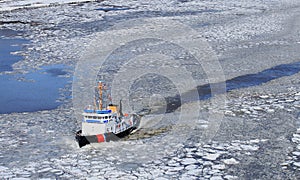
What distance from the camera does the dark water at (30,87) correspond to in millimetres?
9734

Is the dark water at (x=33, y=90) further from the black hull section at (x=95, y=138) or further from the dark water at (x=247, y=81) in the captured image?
the black hull section at (x=95, y=138)

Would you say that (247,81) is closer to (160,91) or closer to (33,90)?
(160,91)

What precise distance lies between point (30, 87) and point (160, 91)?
2.84 metres

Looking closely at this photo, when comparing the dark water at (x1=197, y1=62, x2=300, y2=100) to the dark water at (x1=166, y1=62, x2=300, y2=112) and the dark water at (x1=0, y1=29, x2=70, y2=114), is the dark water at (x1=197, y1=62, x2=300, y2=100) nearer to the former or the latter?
the dark water at (x1=166, y1=62, x2=300, y2=112)

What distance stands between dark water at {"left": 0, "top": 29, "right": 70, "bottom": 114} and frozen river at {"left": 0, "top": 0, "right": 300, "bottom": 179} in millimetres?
24

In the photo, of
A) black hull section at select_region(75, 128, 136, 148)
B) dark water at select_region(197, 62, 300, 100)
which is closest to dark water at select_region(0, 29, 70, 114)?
black hull section at select_region(75, 128, 136, 148)

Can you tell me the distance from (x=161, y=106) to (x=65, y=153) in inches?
108

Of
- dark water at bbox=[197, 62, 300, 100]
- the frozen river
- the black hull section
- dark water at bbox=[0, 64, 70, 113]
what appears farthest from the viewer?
dark water at bbox=[197, 62, 300, 100]

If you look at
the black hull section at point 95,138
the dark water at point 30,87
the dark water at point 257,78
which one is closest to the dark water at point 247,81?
the dark water at point 257,78

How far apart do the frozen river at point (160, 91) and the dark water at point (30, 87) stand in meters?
0.02

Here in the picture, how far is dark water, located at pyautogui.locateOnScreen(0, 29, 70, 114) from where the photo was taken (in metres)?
9.73

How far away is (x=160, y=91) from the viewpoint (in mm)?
10438

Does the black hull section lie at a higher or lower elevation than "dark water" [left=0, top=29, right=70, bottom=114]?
lower

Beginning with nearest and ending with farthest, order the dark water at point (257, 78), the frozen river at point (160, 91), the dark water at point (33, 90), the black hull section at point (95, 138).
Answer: the frozen river at point (160, 91)
the black hull section at point (95, 138)
the dark water at point (33, 90)
the dark water at point (257, 78)
